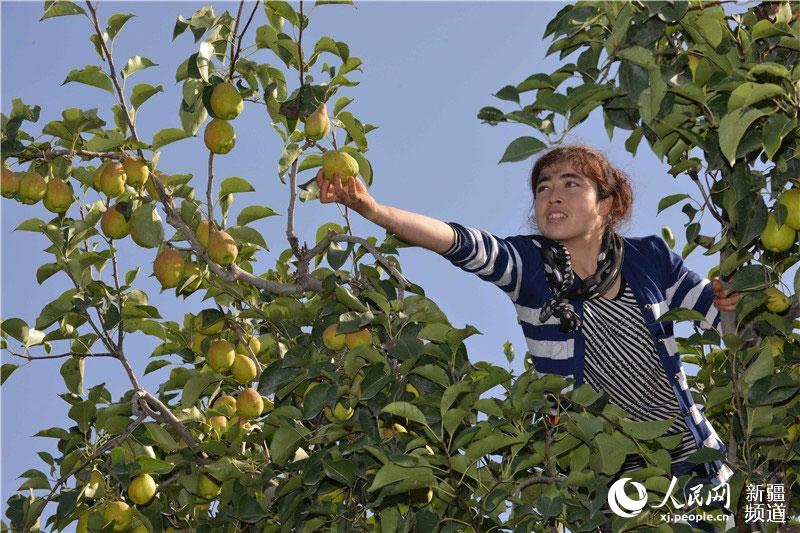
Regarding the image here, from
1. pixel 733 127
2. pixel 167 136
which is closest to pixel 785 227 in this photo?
pixel 733 127

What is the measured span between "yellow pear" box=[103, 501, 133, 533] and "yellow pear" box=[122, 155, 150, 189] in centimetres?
91

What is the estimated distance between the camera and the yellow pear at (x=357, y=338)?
9.66ft

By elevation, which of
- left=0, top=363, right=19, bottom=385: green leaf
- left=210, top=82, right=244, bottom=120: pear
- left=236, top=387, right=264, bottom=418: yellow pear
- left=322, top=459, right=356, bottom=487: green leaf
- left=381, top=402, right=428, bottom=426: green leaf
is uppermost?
left=210, top=82, right=244, bottom=120: pear

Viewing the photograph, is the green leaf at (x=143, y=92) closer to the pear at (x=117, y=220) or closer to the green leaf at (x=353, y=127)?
the pear at (x=117, y=220)

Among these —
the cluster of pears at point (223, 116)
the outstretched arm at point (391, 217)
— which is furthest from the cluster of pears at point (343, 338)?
the cluster of pears at point (223, 116)

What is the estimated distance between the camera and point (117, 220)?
3.28 m

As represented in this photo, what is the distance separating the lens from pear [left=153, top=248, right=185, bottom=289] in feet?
10.6

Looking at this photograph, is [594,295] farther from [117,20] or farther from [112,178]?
[117,20]

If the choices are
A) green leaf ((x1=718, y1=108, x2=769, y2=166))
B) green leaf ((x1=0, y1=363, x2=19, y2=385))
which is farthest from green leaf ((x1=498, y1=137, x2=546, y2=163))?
green leaf ((x1=0, y1=363, x2=19, y2=385))

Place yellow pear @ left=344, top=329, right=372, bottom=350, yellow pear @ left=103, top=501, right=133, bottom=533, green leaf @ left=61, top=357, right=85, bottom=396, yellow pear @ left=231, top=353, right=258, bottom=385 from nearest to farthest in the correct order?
yellow pear @ left=344, top=329, right=372, bottom=350 < yellow pear @ left=103, top=501, right=133, bottom=533 < yellow pear @ left=231, top=353, right=258, bottom=385 < green leaf @ left=61, top=357, right=85, bottom=396

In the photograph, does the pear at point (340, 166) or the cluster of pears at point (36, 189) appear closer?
the pear at point (340, 166)

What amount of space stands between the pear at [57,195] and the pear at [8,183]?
0.09 m

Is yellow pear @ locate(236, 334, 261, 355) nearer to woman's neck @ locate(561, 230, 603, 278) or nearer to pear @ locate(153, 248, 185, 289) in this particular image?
pear @ locate(153, 248, 185, 289)

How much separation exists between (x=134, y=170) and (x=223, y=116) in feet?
0.98
